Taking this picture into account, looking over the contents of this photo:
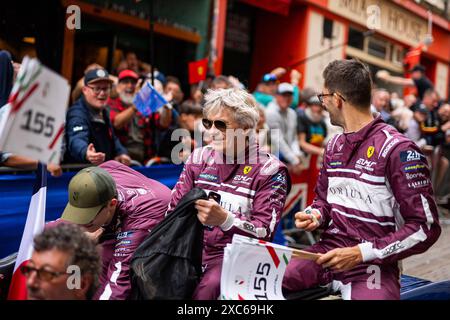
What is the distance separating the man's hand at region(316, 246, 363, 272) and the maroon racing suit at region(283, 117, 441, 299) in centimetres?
3

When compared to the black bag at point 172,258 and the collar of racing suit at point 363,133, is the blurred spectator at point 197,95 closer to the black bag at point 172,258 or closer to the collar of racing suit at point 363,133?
the collar of racing suit at point 363,133

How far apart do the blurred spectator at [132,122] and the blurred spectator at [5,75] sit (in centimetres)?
171

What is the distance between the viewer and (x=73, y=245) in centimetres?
215

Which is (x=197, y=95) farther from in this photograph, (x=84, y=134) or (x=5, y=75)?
(x=5, y=75)

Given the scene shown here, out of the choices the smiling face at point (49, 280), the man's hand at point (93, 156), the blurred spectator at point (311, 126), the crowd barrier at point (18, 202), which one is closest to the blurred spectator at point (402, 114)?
the blurred spectator at point (311, 126)

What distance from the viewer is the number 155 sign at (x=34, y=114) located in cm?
201

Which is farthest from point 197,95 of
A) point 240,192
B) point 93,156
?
point 240,192

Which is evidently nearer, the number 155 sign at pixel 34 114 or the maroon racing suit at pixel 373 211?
the number 155 sign at pixel 34 114

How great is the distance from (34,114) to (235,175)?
4.26 ft

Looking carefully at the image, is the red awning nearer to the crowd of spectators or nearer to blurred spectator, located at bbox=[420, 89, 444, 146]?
the crowd of spectators

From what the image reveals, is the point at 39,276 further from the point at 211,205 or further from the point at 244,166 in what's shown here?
the point at 244,166

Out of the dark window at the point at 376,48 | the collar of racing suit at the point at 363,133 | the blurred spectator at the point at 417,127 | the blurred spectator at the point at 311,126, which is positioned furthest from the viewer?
the dark window at the point at 376,48

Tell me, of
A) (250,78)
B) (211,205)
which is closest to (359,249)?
(211,205)

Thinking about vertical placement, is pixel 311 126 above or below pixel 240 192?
above
